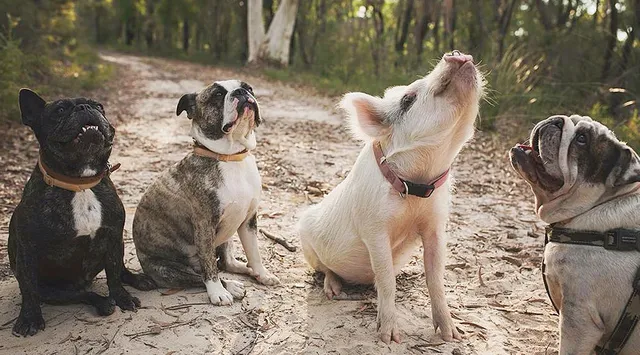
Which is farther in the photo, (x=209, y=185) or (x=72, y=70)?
(x=72, y=70)

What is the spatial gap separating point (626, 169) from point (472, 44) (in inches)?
549

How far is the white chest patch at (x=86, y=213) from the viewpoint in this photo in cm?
328

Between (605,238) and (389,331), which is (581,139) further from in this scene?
(389,331)

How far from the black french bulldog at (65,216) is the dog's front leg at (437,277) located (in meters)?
1.82

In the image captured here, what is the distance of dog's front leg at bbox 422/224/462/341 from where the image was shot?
10.8 feet

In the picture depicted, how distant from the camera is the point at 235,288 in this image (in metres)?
3.70

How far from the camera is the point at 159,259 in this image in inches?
150

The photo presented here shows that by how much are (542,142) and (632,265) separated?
735 mm

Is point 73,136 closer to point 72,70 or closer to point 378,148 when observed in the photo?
point 378,148

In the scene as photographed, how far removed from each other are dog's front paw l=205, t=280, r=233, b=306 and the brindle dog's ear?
2300 mm

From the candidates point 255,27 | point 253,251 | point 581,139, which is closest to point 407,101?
point 581,139

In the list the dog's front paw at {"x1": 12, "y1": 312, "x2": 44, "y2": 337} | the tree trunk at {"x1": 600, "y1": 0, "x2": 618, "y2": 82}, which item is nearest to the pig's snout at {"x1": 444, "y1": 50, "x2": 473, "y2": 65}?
the dog's front paw at {"x1": 12, "y1": 312, "x2": 44, "y2": 337}

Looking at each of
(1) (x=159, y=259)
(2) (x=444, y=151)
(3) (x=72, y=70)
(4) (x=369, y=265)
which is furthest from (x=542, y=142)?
(3) (x=72, y=70)

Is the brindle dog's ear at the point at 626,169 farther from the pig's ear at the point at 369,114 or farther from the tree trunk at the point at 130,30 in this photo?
the tree trunk at the point at 130,30
